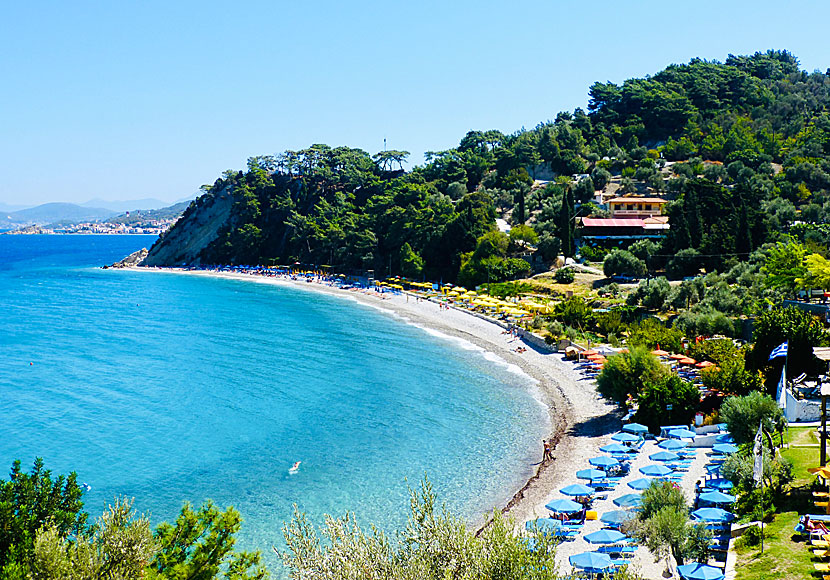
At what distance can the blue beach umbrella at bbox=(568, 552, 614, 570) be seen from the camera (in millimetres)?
19703

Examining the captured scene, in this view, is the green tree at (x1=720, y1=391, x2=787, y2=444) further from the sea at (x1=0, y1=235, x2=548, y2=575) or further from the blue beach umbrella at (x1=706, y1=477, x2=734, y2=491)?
the sea at (x1=0, y1=235, x2=548, y2=575)

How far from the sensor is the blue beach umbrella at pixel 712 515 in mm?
20766

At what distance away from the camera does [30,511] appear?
1645cm

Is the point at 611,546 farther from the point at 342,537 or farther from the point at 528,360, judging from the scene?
the point at 528,360

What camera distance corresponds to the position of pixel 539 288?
7331 cm

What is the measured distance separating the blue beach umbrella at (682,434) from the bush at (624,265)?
1632 inches

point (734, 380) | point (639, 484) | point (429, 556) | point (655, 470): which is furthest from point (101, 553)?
point (734, 380)

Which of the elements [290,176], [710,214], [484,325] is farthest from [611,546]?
[290,176]

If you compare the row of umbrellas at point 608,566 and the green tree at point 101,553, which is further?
the row of umbrellas at point 608,566

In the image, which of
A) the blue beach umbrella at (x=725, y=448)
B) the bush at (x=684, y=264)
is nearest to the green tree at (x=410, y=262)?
the bush at (x=684, y=264)

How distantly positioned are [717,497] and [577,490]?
5462 millimetres

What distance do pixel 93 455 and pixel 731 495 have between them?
30042 mm

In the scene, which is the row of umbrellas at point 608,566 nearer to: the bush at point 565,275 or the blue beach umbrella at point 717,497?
the blue beach umbrella at point 717,497

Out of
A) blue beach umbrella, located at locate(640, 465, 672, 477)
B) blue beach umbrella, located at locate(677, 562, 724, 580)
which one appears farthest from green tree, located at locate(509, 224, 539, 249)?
blue beach umbrella, located at locate(677, 562, 724, 580)
